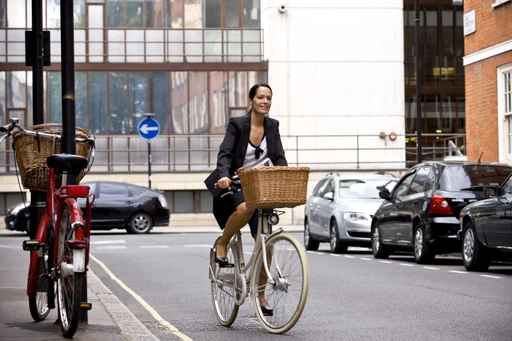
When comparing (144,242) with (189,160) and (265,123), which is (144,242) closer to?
(189,160)

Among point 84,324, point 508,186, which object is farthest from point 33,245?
point 508,186

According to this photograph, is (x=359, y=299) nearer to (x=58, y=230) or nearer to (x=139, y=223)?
(x=58, y=230)

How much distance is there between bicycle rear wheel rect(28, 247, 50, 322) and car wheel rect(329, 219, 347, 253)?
1386cm

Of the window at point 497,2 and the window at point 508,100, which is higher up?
the window at point 497,2

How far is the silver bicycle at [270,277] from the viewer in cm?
930

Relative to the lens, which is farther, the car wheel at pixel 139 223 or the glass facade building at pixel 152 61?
the glass facade building at pixel 152 61

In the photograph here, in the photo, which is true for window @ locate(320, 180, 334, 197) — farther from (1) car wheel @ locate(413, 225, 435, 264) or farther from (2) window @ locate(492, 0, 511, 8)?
(2) window @ locate(492, 0, 511, 8)

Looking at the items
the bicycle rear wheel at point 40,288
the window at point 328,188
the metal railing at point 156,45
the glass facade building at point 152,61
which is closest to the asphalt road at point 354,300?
the bicycle rear wheel at point 40,288

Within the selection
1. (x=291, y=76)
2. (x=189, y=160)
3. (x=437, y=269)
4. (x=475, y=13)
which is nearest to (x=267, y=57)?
(x=291, y=76)

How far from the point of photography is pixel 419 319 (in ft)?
36.0

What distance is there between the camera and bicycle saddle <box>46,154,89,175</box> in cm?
946

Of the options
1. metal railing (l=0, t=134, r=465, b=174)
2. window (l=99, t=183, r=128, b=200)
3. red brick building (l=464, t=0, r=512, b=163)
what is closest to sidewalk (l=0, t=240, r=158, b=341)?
red brick building (l=464, t=0, r=512, b=163)

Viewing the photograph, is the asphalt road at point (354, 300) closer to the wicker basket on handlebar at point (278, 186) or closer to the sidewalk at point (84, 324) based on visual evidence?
the sidewalk at point (84, 324)

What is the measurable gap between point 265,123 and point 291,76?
35654 mm
